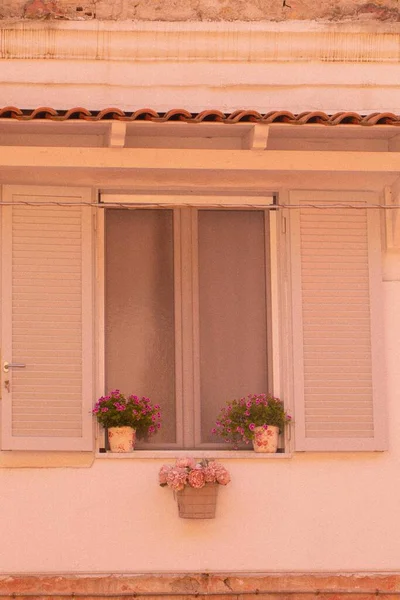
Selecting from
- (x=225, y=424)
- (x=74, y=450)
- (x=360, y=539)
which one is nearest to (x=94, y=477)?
(x=74, y=450)

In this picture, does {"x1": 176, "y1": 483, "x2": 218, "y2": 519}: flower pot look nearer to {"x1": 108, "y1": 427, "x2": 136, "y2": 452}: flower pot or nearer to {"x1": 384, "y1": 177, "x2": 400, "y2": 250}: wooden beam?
{"x1": 108, "y1": 427, "x2": 136, "y2": 452}: flower pot

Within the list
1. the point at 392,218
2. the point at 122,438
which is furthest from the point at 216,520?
the point at 392,218

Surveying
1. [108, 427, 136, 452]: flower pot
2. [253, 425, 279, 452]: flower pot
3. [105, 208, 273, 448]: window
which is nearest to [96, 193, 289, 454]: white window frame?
[105, 208, 273, 448]: window

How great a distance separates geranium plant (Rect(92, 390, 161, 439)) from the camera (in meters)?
10.2

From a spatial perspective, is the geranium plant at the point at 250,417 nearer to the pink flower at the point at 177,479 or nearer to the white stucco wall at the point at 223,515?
the white stucco wall at the point at 223,515

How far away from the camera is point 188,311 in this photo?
417 inches

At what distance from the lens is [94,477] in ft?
33.6

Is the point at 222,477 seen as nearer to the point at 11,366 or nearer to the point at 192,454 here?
the point at 192,454

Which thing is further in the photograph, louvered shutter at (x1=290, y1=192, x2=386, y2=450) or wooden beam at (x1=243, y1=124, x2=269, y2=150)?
louvered shutter at (x1=290, y1=192, x2=386, y2=450)

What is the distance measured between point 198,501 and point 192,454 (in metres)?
0.37

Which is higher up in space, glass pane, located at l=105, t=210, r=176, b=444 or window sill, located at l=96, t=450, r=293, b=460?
glass pane, located at l=105, t=210, r=176, b=444

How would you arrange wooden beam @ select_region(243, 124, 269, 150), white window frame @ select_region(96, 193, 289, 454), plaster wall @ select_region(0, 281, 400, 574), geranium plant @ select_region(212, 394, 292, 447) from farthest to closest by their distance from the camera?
1. white window frame @ select_region(96, 193, 289, 454)
2. geranium plant @ select_region(212, 394, 292, 447)
3. plaster wall @ select_region(0, 281, 400, 574)
4. wooden beam @ select_region(243, 124, 269, 150)

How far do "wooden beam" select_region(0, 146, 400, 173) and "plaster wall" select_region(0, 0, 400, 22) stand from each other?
1382mm

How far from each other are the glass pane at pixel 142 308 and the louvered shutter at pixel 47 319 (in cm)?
28
